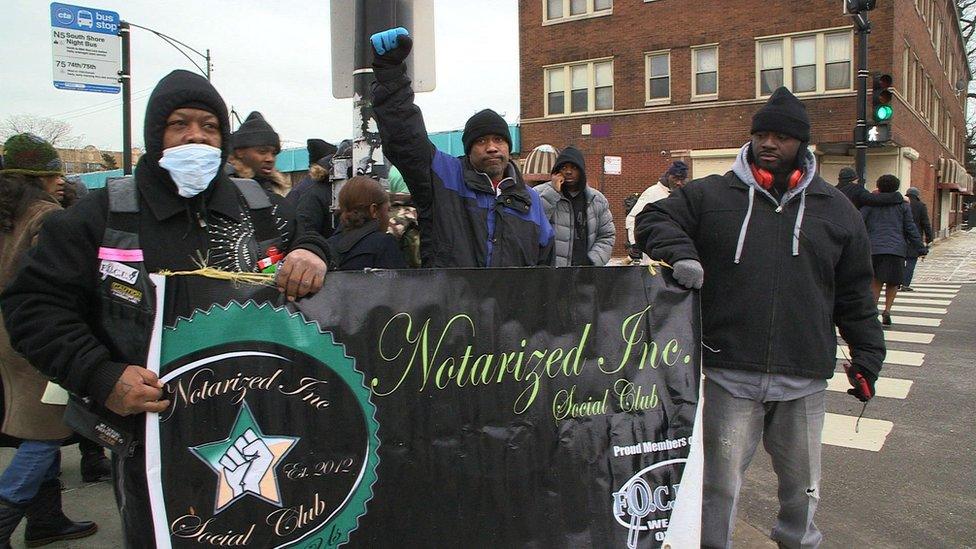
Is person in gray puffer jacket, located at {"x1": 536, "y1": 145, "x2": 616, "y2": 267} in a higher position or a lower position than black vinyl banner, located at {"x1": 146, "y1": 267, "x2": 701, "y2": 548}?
higher

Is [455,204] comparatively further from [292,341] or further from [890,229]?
[890,229]

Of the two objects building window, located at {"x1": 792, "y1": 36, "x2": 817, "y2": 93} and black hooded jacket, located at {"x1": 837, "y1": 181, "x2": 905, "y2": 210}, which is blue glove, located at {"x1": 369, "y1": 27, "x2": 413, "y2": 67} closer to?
black hooded jacket, located at {"x1": 837, "y1": 181, "x2": 905, "y2": 210}

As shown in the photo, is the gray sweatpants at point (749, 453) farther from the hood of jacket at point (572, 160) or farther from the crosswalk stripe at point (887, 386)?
the crosswalk stripe at point (887, 386)

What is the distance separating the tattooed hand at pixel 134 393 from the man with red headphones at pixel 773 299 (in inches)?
78.2

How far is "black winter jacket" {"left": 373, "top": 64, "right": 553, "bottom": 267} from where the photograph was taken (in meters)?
3.02

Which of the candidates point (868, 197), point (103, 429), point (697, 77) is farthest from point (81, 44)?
point (697, 77)

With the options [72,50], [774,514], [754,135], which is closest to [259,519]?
[754,135]

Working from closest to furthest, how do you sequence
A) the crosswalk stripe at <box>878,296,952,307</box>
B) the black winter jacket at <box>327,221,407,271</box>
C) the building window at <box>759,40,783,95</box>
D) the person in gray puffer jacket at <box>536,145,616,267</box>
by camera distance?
the black winter jacket at <box>327,221,407,271</box> < the person in gray puffer jacket at <box>536,145,616,267</box> < the crosswalk stripe at <box>878,296,952,307</box> < the building window at <box>759,40,783,95</box>

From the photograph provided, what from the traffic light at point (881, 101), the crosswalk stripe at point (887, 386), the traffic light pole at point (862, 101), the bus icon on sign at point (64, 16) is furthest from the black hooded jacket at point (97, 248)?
the traffic light at point (881, 101)

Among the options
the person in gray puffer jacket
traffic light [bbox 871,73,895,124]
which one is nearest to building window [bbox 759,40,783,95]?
traffic light [bbox 871,73,895,124]

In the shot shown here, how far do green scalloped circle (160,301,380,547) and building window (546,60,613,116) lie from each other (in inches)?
945

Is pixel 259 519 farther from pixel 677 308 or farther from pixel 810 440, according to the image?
pixel 810 440

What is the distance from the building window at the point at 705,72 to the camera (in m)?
23.2

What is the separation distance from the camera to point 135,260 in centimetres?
219
